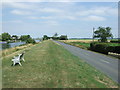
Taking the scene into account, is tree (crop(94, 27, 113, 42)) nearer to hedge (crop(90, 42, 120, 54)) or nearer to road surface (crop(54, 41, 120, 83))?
hedge (crop(90, 42, 120, 54))

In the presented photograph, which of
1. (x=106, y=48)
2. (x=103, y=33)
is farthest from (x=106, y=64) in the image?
(x=103, y=33)

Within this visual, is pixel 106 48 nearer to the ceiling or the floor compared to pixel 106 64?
nearer to the ceiling

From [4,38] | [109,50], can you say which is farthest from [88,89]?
[4,38]

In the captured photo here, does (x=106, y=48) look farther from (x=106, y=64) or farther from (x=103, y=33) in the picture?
(x=103, y=33)

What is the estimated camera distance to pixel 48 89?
231 inches

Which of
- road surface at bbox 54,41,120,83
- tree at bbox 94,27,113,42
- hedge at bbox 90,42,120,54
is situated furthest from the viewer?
tree at bbox 94,27,113,42

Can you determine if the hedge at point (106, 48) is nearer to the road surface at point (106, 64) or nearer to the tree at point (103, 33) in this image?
the road surface at point (106, 64)

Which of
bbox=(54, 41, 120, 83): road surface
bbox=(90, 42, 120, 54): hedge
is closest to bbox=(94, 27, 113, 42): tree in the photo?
bbox=(90, 42, 120, 54): hedge

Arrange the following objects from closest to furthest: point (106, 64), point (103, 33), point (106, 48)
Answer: point (106, 64) → point (106, 48) → point (103, 33)

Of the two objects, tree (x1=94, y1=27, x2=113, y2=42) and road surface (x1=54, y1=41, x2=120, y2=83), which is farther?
tree (x1=94, y1=27, x2=113, y2=42)

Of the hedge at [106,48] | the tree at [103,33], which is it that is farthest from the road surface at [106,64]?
the tree at [103,33]

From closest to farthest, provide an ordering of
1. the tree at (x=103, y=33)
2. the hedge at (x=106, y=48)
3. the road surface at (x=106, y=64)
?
1. the road surface at (x=106, y=64)
2. the hedge at (x=106, y=48)
3. the tree at (x=103, y=33)

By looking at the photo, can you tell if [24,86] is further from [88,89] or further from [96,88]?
[96,88]

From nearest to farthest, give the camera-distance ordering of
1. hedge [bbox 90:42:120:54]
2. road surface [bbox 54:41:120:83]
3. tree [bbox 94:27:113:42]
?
road surface [bbox 54:41:120:83], hedge [bbox 90:42:120:54], tree [bbox 94:27:113:42]
